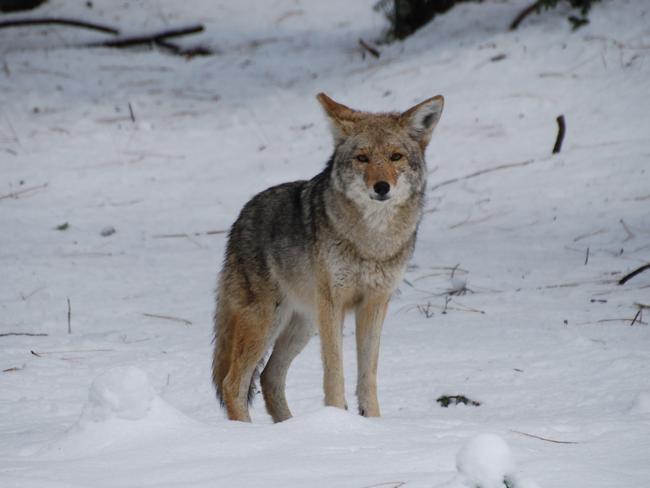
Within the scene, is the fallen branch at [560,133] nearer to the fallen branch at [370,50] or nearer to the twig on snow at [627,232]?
the twig on snow at [627,232]

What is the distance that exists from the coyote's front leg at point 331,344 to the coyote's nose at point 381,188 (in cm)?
63

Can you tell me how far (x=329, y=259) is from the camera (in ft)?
17.5

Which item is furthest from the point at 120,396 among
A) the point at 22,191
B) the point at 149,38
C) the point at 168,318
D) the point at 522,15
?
the point at 149,38

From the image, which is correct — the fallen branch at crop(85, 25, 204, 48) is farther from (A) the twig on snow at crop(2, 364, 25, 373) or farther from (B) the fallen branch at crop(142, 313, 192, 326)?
(A) the twig on snow at crop(2, 364, 25, 373)

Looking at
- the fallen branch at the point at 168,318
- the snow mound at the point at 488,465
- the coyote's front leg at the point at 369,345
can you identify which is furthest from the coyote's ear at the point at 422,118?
the snow mound at the point at 488,465

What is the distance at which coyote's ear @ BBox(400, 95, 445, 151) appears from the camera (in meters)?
5.56

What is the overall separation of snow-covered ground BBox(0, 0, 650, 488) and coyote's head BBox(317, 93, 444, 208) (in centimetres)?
123

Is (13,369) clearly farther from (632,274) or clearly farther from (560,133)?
(560,133)

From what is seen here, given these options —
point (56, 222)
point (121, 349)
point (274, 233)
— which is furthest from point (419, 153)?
point (56, 222)

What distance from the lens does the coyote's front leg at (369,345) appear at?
537cm

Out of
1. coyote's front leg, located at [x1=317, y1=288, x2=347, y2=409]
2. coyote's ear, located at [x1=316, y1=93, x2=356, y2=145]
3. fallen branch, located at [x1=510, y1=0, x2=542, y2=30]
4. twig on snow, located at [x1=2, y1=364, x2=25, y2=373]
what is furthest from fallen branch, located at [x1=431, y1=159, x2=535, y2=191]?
twig on snow, located at [x1=2, y1=364, x2=25, y2=373]

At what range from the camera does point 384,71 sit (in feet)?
38.9

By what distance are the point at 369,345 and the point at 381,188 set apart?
3.01 feet

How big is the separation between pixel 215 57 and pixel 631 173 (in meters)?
6.66
